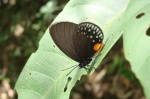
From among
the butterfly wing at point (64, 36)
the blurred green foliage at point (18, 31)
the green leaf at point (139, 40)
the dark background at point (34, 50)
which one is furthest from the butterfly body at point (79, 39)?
the blurred green foliage at point (18, 31)

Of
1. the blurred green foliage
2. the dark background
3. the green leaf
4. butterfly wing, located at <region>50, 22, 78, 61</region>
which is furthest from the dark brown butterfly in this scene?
the blurred green foliage

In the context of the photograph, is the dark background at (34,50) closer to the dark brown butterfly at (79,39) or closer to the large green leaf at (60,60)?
the dark brown butterfly at (79,39)

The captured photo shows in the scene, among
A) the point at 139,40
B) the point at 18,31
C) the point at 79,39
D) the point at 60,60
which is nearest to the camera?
the point at 139,40

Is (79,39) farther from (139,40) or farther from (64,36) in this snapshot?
(139,40)

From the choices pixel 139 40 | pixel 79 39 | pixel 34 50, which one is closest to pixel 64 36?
pixel 79 39

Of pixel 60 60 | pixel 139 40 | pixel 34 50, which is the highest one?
pixel 139 40
